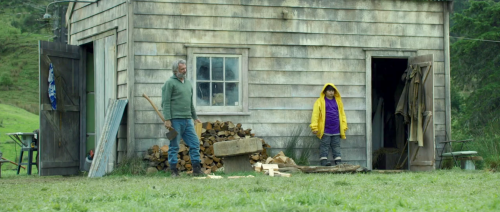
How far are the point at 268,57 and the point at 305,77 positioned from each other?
77 centimetres

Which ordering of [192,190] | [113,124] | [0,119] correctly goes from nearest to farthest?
[192,190] < [113,124] < [0,119]

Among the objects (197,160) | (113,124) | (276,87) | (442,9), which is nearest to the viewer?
(197,160)

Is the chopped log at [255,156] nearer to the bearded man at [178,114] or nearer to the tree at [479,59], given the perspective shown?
the bearded man at [178,114]

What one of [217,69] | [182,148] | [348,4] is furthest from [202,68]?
[348,4]

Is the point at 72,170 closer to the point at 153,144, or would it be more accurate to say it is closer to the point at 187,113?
the point at 153,144

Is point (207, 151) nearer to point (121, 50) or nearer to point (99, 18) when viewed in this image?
point (121, 50)

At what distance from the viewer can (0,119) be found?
27297mm

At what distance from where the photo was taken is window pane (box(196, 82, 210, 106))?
11.7m

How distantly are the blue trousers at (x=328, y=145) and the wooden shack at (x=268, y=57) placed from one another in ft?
1.06

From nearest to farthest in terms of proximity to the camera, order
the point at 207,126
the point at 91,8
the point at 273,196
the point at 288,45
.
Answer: the point at 273,196
the point at 207,126
the point at 288,45
the point at 91,8

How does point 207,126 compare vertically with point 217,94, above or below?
below

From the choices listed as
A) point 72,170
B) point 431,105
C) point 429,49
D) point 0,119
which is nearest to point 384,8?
point 429,49

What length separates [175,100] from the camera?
10188 millimetres

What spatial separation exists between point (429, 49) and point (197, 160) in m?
5.20
